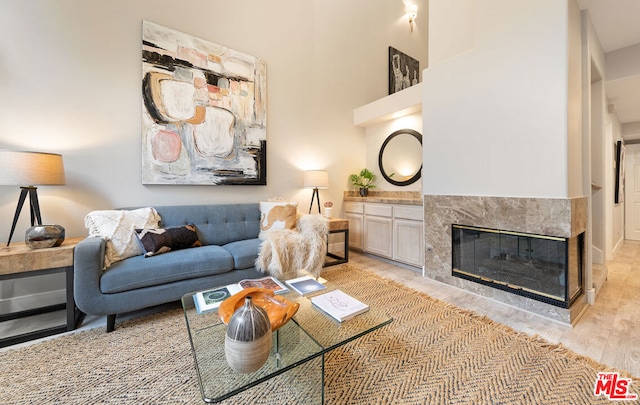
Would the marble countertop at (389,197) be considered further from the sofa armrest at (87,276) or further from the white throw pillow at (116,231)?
the sofa armrest at (87,276)

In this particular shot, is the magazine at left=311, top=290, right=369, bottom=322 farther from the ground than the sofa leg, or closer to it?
farther from the ground

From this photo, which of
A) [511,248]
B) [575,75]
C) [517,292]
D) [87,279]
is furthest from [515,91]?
[87,279]

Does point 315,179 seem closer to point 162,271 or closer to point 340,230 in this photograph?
point 340,230

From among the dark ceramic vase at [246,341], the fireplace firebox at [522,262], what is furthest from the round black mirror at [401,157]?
the dark ceramic vase at [246,341]

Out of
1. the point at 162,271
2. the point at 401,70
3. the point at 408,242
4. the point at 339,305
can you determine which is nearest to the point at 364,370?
the point at 339,305

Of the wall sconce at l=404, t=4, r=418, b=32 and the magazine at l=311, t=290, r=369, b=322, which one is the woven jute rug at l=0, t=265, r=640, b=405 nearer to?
the magazine at l=311, t=290, r=369, b=322

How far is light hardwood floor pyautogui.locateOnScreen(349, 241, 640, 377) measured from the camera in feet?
5.08

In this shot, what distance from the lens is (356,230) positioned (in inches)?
155

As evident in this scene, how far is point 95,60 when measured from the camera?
2.37 metres

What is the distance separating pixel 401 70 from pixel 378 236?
10.6ft

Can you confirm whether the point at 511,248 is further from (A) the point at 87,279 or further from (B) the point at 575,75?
(A) the point at 87,279

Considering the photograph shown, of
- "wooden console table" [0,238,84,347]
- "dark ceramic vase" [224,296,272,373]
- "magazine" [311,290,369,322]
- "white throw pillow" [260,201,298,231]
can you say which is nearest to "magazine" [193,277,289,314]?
"magazine" [311,290,369,322]

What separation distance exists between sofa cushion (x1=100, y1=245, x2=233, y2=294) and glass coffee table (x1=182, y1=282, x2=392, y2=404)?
1.76 ft

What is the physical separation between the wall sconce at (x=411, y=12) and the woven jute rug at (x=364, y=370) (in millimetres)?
5237
